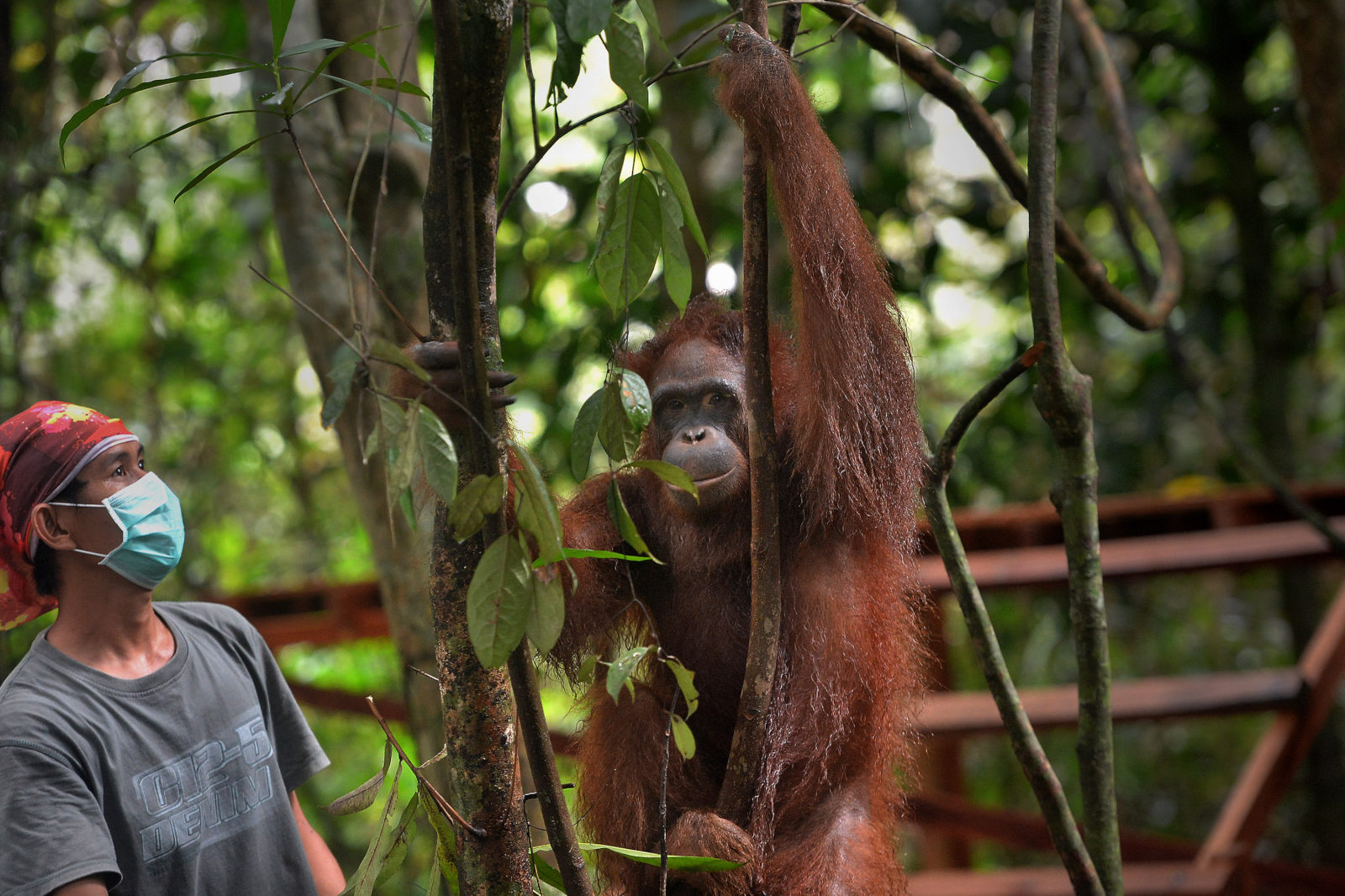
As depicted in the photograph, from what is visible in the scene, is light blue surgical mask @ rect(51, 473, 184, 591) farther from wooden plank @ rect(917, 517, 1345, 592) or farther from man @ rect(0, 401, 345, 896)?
wooden plank @ rect(917, 517, 1345, 592)

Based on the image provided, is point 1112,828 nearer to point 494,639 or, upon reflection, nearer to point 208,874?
point 494,639

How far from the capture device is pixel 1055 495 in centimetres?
201

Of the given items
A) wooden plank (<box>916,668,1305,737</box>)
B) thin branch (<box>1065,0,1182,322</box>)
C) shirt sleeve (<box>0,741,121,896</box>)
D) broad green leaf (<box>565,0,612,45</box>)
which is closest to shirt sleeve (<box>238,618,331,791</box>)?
shirt sleeve (<box>0,741,121,896</box>)

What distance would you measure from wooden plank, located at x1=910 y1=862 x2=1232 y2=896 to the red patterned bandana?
9.85 feet

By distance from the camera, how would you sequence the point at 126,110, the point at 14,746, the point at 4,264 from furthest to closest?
the point at 126,110 → the point at 4,264 → the point at 14,746

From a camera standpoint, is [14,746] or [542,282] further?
[542,282]

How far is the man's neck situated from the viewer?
1958 millimetres

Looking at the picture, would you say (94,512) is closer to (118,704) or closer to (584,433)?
(118,704)

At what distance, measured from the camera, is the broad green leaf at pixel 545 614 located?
3.83ft

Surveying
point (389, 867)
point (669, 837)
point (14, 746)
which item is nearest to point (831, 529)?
point (669, 837)

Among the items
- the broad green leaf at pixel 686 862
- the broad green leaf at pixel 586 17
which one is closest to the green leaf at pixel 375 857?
the broad green leaf at pixel 686 862

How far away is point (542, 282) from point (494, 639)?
3926mm

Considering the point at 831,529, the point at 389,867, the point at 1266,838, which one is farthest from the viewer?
the point at 1266,838

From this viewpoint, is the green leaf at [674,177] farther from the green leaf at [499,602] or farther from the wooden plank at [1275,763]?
the wooden plank at [1275,763]
